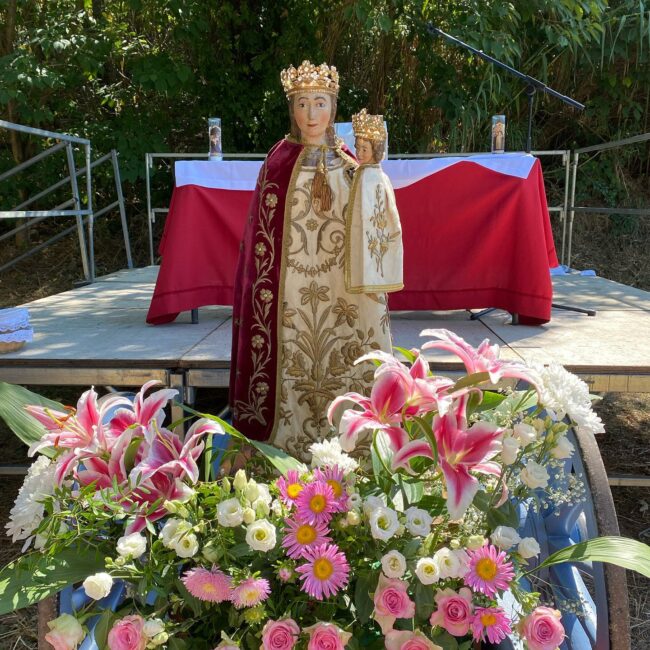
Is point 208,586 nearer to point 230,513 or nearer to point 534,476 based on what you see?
point 230,513

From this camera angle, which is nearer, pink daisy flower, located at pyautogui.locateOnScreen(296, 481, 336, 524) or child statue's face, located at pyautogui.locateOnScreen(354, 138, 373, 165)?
pink daisy flower, located at pyautogui.locateOnScreen(296, 481, 336, 524)

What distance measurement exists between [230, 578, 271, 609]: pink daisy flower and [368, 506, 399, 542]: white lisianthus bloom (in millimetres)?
117

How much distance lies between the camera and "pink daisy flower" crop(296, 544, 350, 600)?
0.69m

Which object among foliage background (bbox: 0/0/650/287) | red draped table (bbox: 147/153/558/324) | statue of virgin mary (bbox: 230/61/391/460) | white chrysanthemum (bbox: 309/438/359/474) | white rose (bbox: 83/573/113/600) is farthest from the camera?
foliage background (bbox: 0/0/650/287)

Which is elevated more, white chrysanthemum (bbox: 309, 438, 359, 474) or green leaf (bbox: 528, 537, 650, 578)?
white chrysanthemum (bbox: 309, 438, 359, 474)

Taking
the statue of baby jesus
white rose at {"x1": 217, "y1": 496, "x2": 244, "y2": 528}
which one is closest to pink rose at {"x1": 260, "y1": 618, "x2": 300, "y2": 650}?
white rose at {"x1": 217, "y1": 496, "x2": 244, "y2": 528}

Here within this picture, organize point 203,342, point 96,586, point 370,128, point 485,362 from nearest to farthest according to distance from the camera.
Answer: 1. point 96,586
2. point 485,362
3. point 370,128
4. point 203,342

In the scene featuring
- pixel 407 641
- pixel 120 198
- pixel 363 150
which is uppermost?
pixel 363 150

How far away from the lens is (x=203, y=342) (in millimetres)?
2781

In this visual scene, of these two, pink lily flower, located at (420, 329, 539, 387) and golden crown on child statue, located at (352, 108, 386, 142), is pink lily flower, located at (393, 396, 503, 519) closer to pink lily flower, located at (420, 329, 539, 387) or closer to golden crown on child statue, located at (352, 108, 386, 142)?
pink lily flower, located at (420, 329, 539, 387)

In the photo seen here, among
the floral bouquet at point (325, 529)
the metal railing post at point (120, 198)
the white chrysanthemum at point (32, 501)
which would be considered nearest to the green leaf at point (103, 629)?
the floral bouquet at point (325, 529)

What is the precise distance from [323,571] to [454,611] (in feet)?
0.44

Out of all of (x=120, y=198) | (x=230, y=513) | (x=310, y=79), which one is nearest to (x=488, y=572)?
(x=230, y=513)

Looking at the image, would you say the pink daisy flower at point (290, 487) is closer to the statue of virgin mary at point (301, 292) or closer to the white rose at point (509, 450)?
the white rose at point (509, 450)
